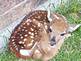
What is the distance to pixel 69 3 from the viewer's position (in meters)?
5.97

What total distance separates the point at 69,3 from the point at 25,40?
184cm

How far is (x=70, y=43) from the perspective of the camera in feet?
16.1

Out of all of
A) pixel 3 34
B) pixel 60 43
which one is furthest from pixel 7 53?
pixel 60 43

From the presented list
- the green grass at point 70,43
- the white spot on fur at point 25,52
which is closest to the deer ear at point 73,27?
the green grass at point 70,43

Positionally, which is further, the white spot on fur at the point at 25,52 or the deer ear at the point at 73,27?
the deer ear at the point at 73,27

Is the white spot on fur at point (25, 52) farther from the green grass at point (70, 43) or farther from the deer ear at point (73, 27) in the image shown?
the deer ear at point (73, 27)

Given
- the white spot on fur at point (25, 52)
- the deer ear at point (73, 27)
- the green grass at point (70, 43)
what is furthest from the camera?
the deer ear at point (73, 27)

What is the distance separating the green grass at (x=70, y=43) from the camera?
14.8 feet

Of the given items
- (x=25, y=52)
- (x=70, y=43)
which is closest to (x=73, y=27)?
(x=70, y=43)

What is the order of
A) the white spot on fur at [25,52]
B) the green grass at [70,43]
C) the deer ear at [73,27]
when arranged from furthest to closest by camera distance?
the deer ear at [73,27]
the green grass at [70,43]
the white spot on fur at [25,52]

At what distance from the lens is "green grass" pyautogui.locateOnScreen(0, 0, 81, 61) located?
14.8 feet

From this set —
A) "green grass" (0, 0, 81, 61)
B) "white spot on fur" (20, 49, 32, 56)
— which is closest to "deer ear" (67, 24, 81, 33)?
"green grass" (0, 0, 81, 61)

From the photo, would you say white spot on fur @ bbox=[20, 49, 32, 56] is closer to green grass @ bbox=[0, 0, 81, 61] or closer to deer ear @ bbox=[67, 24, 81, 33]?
green grass @ bbox=[0, 0, 81, 61]

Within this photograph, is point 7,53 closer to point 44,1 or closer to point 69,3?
point 44,1
